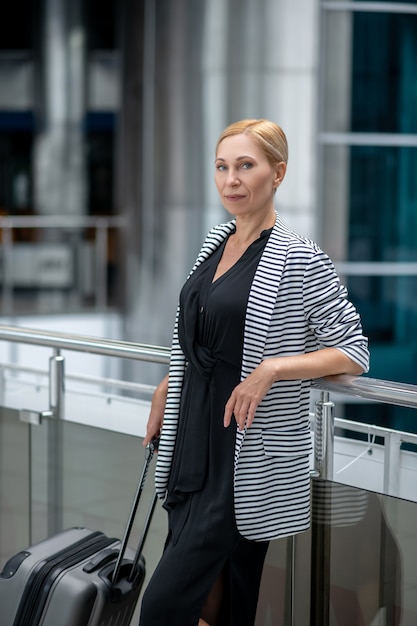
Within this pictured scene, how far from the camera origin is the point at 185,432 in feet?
8.54

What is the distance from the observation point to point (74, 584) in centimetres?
294

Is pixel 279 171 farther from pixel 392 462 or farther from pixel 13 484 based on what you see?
pixel 13 484

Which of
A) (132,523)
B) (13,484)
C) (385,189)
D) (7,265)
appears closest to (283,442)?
(132,523)

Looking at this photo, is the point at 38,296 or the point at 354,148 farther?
the point at 38,296

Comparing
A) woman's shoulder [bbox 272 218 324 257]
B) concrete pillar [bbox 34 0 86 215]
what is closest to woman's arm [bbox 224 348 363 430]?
woman's shoulder [bbox 272 218 324 257]

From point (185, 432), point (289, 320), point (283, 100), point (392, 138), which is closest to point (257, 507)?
point (185, 432)

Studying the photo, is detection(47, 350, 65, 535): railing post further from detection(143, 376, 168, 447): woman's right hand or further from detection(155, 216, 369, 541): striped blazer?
detection(155, 216, 369, 541): striped blazer

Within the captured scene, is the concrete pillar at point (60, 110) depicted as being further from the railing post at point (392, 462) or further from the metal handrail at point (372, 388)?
the metal handrail at point (372, 388)

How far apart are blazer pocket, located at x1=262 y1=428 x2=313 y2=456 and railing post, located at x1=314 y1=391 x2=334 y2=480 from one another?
13.3 inches

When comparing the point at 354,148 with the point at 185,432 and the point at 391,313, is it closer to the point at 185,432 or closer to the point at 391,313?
the point at 391,313

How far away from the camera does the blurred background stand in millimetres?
10758

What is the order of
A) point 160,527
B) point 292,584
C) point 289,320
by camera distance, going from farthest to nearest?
point 160,527 < point 292,584 < point 289,320

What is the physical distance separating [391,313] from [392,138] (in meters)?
2.02

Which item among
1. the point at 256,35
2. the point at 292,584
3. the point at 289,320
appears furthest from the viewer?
the point at 256,35
